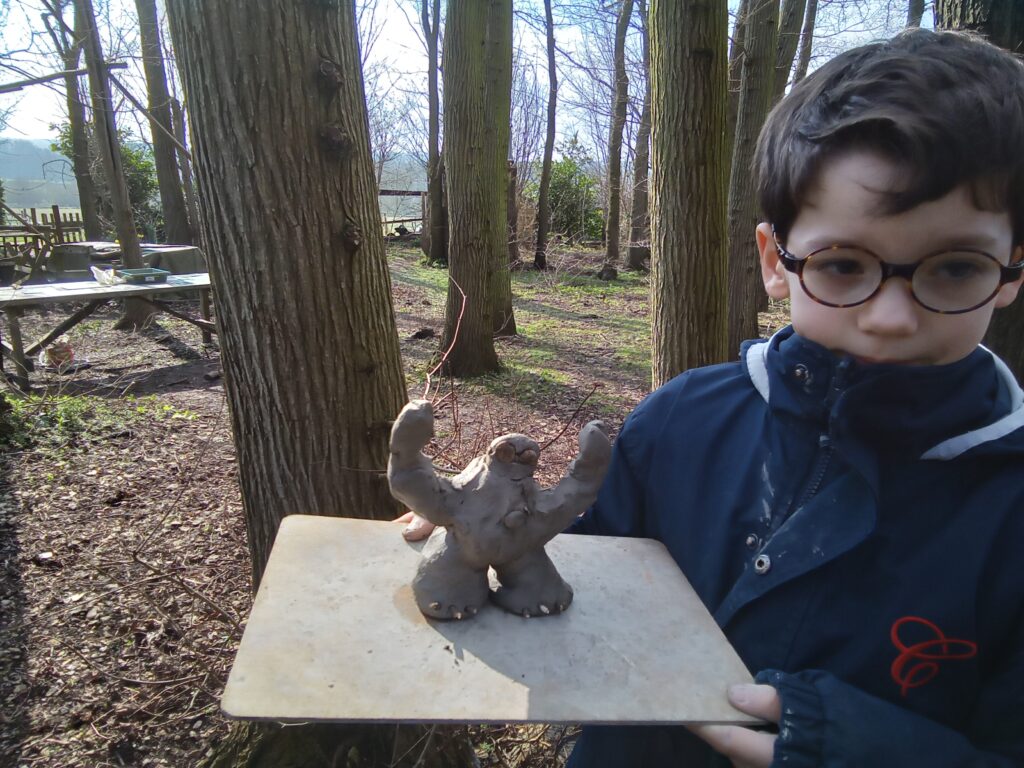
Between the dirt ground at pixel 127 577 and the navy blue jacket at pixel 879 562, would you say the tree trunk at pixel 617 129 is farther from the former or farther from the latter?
the navy blue jacket at pixel 879 562

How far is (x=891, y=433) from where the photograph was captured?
1.12 m

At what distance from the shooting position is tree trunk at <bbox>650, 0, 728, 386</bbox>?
3.42 meters

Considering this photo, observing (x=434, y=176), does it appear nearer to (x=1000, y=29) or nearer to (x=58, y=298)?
(x=58, y=298)

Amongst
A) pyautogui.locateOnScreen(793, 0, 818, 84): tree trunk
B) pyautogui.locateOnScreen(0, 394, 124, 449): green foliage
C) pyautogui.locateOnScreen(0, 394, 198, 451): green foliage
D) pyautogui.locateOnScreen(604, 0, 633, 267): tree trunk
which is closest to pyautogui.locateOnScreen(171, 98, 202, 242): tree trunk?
pyautogui.locateOnScreen(0, 394, 198, 451): green foliage

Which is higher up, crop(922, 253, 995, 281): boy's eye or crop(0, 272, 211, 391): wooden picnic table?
crop(922, 253, 995, 281): boy's eye

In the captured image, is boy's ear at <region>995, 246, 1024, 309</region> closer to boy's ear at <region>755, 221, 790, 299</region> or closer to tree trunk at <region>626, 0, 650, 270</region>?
boy's ear at <region>755, 221, 790, 299</region>

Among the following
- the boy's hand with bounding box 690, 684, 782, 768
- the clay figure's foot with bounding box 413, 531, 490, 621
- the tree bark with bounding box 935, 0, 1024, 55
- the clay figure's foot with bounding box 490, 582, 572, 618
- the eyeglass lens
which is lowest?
the boy's hand with bounding box 690, 684, 782, 768

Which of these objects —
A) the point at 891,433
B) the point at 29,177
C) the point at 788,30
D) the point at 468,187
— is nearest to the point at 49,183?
the point at 29,177

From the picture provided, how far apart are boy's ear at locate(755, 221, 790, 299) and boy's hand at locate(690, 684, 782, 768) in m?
0.69

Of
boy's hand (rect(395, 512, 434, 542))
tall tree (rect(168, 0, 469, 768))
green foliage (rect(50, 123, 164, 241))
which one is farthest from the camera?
green foliage (rect(50, 123, 164, 241))

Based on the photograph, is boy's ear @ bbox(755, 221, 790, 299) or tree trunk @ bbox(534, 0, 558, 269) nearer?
boy's ear @ bbox(755, 221, 790, 299)

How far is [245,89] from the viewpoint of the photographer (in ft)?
5.79

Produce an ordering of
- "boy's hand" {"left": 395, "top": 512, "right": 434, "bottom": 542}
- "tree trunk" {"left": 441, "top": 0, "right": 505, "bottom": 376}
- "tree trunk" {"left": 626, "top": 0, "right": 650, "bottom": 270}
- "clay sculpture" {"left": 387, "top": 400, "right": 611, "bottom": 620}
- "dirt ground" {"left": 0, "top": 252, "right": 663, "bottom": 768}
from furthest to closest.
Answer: "tree trunk" {"left": 626, "top": 0, "right": 650, "bottom": 270} → "tree trunk" {"left": 441, "top": 0, "right": 505, "bottom": 376} → "dirt ground" {"left": 0, "top": 252, "right": 663, "bottom": 768} → "boy's hand" {"left": 395, "top": 512, "right": 434, "bottom": 542} → "clay sculpture" {"left": 387, "top": 400, "right": 611, "bottom": 620}

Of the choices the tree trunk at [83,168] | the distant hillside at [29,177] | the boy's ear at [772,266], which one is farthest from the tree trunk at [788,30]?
the distant hillside at [29,177]
